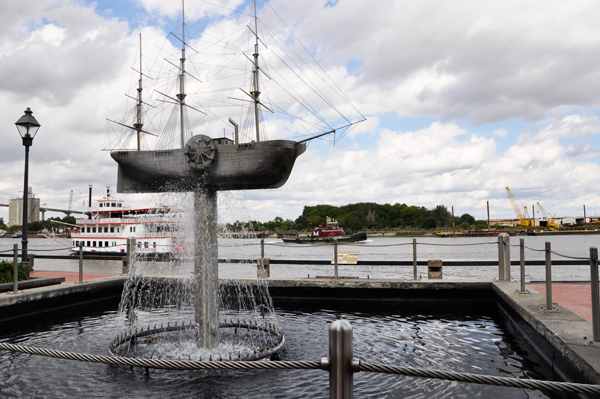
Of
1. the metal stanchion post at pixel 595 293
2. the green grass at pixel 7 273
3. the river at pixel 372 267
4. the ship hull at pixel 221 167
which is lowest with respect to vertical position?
the river at pixel 372 267

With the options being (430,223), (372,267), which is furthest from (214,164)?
(430,223)

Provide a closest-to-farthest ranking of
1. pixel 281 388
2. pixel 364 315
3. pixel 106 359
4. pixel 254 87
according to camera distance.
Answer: pixel 106 359 < pixel 281 388 < pixel 254 87 < pixel 364 315

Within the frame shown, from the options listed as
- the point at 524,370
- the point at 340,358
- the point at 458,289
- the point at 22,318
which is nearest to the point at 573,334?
the point at 524,370

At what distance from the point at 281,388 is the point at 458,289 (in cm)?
646

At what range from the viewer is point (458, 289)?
9.98 meters

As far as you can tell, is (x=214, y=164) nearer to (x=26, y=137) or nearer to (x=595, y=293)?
(x=595, y=293)

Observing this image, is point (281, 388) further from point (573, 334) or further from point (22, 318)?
point (22, 318)

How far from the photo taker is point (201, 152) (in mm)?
6477

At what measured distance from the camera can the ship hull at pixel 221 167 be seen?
6.41 metres

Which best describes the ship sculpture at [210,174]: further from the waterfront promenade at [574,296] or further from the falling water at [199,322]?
the waterfront promenade at [574,296]

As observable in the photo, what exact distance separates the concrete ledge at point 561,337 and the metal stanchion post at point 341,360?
9.61 ft

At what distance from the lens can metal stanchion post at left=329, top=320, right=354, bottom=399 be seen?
222 centimetres

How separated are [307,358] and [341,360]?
4.26 meters

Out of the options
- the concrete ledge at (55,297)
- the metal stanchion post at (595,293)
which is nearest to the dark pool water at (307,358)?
the concrete ledge at (55,297)
